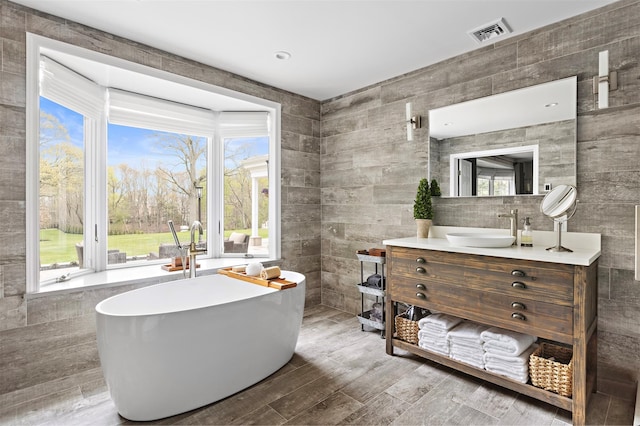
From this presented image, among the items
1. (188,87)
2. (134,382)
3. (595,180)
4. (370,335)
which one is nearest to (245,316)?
(134,382)

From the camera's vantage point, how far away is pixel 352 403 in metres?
2.12

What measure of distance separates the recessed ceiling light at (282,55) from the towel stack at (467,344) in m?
2.52

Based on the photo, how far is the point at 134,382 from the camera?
1886mm

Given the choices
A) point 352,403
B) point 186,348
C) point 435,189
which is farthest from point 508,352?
point 186,348

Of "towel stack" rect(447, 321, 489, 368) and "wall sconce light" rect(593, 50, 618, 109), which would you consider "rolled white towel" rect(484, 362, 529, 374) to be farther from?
"wall sconce light" rect(593, 50, 618, 109)

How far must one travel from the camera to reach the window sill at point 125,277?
2441mm

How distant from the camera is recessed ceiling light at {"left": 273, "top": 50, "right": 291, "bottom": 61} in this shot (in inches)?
115

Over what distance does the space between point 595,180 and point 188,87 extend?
10.5 feet

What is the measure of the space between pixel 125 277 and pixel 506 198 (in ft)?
10.1

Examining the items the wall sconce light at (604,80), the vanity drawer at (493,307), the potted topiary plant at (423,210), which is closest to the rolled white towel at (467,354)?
the vanity drawer at (493,307)

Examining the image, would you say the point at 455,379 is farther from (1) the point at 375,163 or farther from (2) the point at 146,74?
(2) the point at 146,74

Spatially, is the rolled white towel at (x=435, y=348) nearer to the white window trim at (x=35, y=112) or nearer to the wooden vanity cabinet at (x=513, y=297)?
the wooden vanity cabinet at (x=513, y=297)

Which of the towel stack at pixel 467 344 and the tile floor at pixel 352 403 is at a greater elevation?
the towel stack at pixel 467 344

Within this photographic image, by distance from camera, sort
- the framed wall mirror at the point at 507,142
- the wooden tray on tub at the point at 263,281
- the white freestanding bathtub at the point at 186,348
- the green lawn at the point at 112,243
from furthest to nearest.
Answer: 1. the green lawn at the point at 112,243
2. the wooden tray on tub at the point at 263,281
3. the framed wall mirror at the point at 507,142
4. the white freestanding bathtub at the point at 186,348
